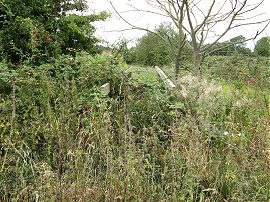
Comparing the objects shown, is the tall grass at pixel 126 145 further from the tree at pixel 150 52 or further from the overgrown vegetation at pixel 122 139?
the tree at pixel 150 52

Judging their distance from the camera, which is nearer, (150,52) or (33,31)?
(33,31)

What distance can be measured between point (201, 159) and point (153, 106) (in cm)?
186

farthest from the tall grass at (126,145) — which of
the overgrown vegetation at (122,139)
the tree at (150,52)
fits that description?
the tree at (150,52)

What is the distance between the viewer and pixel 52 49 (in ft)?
23.0

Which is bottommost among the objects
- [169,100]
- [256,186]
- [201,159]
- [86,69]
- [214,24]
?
[256,186]

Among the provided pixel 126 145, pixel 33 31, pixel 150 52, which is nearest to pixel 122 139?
pixel 126 145

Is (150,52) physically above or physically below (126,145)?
above

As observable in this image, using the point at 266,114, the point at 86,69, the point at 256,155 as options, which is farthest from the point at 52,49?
the point at 256,155

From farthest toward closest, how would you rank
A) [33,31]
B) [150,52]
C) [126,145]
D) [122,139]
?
[150,52], [33,31], [122,139], [126,145]

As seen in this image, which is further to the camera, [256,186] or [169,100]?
[169,100]

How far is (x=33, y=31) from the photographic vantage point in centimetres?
632

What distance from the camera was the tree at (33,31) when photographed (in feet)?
21.2

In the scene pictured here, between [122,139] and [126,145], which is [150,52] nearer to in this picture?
[122,139]

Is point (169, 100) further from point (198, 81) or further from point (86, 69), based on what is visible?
point (86, 69)
